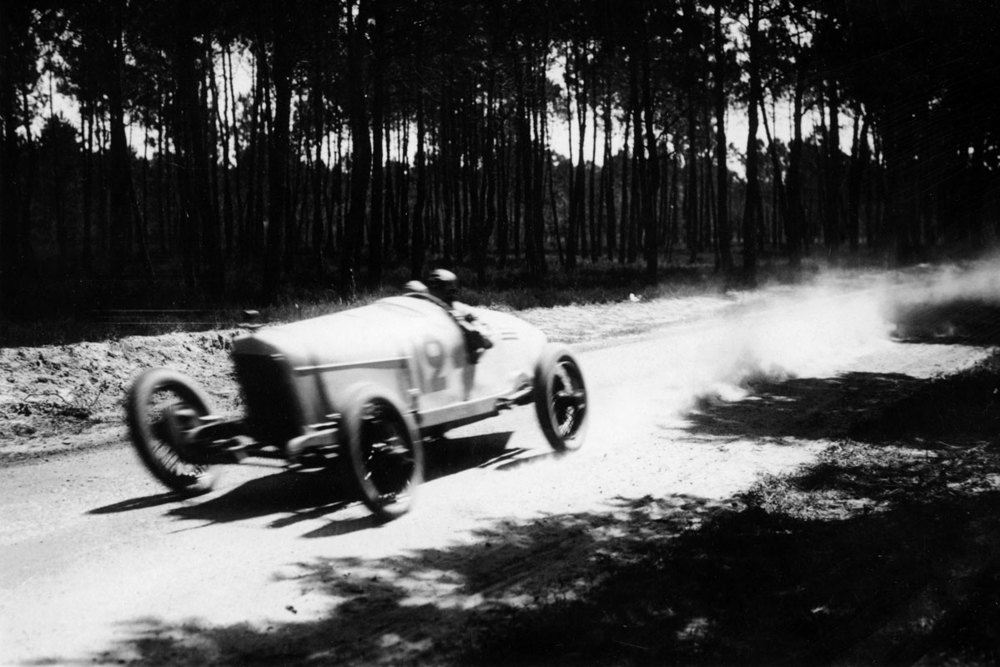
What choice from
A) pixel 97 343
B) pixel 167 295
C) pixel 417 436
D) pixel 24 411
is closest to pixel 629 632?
pixel 417 436

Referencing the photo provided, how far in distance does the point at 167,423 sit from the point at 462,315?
7.98 feet

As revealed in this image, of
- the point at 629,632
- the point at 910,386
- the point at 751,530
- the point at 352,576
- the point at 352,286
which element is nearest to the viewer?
the point at 629,632

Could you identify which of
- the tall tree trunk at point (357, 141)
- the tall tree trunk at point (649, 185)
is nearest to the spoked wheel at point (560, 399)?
the tall tree trunk at point (357, 141)

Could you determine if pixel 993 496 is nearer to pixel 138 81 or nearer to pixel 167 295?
pixel 167 295

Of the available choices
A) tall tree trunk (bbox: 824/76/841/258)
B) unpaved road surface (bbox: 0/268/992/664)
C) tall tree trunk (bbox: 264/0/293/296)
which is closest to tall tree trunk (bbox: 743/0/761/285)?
tall tree trunk (bbox: 824/76/841/258)

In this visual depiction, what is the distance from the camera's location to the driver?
6848 mm

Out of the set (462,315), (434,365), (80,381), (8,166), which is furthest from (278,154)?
(434,365)

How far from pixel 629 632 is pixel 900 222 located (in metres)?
38.3

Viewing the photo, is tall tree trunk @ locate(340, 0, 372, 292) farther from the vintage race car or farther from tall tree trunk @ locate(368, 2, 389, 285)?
the vintage race car

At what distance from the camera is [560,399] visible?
7.53 m

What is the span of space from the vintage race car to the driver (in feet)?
0.63

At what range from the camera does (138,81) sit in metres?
34.1

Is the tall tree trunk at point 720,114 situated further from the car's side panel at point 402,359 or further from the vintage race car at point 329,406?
the vintage race car at point 329,406

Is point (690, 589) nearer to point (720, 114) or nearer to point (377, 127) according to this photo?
point (377, 127)
